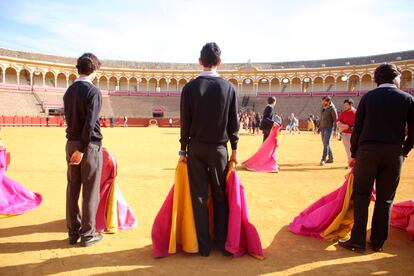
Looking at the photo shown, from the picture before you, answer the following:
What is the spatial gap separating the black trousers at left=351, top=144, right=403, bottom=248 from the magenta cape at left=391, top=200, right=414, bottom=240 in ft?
2.17

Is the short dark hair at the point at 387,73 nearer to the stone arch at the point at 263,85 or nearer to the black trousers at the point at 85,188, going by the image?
the black trousers at the point at 85,188

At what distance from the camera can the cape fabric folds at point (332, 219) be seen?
3275 mm

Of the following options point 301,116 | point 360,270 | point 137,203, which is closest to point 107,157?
point 137,203

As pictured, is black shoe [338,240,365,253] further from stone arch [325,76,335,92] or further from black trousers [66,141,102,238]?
stone arch [325,76,335,92]

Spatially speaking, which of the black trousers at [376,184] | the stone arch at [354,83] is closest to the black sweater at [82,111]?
the black trousers at [376,184]

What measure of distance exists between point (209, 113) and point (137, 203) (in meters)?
2.40

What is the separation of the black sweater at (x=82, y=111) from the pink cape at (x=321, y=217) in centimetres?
260

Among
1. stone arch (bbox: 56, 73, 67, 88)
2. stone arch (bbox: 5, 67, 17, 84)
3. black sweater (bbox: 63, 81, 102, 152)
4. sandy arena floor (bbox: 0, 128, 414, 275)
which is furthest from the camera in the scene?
stone arch (bbox: 56, 73, 67, 88)

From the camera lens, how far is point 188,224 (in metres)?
2.82

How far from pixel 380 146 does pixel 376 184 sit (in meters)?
0.43

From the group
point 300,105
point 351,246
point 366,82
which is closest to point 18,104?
point 300,105

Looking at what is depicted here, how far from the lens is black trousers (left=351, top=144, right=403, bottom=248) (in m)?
2.81

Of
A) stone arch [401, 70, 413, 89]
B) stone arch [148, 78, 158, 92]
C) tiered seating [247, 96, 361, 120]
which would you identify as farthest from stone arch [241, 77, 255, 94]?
stone arch [401, 70, 413, 89]

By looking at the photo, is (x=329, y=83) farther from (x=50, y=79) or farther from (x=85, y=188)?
(x=85, y=188)
